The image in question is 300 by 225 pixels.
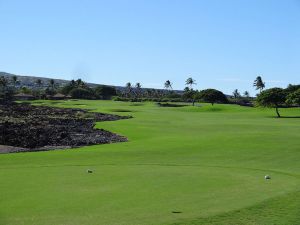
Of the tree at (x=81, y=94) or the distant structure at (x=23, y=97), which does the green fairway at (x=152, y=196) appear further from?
the tree at (x=81, y=94)

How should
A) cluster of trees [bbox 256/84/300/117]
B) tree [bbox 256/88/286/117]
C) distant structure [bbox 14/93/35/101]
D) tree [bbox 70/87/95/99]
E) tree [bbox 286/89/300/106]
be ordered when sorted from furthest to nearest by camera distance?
1. tree [bbox 70/87/95/99]
2. distant structure [bbox 14/93/35/101]
3. tree [bbox 256/88/286/117]
4. cluster of trees [bbox 256/84/300/117]
5. tree [bbox 286/89/300/106]

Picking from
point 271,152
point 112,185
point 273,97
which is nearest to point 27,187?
point 112,185

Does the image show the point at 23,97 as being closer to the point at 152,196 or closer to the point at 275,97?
the point at 275,97

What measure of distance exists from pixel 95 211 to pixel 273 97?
66.7m

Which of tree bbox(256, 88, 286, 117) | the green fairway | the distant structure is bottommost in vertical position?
the distant structure

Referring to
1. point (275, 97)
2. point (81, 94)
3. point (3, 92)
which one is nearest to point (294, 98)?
point (275, 97)

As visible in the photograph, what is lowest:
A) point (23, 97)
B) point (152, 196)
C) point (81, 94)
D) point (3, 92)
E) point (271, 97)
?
point (23, 97)

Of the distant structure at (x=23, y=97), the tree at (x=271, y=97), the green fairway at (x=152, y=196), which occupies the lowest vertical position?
the distant structure at (x=23, y=97)

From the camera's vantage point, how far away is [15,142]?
38.0 m

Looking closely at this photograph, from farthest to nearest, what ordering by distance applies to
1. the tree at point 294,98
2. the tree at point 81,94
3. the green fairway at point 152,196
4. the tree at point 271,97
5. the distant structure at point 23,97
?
the tree at point 81,94, the distant structure at point 23,97, the tree at point 271,97, the tree at point 294,98, the green fairway at point 152,196

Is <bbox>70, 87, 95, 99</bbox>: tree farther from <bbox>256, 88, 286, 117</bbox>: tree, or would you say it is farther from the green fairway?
the green fairway

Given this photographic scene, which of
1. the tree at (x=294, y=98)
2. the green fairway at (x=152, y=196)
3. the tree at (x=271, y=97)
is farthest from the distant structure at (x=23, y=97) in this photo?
the green fairway at (x=152, y=196)

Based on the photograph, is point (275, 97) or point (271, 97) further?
point (271, 97)

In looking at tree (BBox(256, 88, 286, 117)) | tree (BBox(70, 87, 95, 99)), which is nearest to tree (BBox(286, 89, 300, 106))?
tree (BBox(256, 88, 286, 117))
